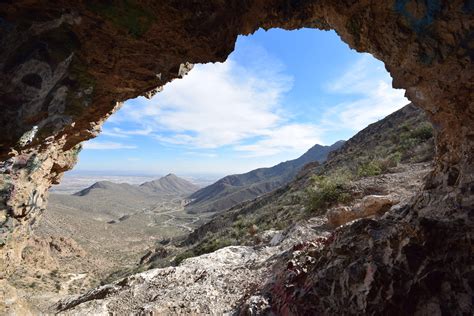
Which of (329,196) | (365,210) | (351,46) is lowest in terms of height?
(365,210)

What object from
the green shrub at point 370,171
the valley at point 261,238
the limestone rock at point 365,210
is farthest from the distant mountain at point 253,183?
the limestone rock at point 365,210

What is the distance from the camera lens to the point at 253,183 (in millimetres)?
129625

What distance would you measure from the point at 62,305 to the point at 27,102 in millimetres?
9883

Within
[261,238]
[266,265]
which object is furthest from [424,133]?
[266,265]

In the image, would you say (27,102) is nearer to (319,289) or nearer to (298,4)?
(298,4)

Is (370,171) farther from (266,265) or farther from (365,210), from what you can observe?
(266,265)

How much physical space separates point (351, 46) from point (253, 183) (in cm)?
12439

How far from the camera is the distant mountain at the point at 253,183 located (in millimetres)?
96312

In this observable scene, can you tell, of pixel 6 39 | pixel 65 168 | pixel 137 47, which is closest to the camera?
pixel 6 39

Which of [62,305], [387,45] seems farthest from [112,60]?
[62,305]

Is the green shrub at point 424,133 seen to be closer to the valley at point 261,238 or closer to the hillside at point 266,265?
the valley at point 261,238

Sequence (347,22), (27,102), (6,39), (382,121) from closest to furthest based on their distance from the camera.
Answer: (6,39) < (27,102) < (347,22) < (382,121)

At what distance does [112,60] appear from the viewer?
205 inches

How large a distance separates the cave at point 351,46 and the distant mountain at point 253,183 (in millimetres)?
68480
